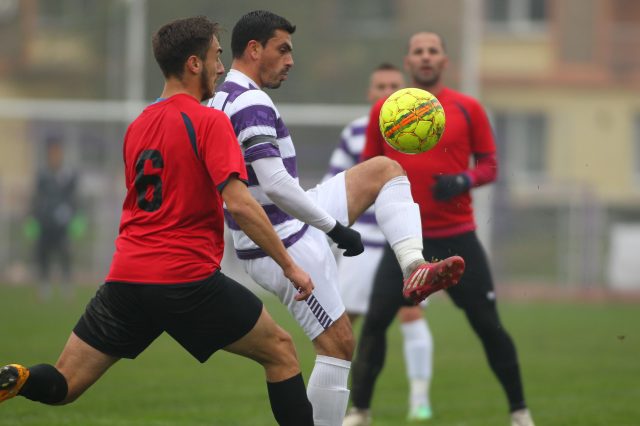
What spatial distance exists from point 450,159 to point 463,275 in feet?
2.52

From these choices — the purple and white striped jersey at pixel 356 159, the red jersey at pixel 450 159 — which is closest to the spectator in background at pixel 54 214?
the purple and white striped jersey at pixel 356 159

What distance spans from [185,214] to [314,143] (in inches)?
595

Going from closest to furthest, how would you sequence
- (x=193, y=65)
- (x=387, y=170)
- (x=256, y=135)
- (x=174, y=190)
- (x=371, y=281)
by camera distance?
(x=174, y=190) < (x=193, y=65) < (x=256, y=135) < (x=387, y=170) < (x=371, y=281)

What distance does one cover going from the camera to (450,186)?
7.08m

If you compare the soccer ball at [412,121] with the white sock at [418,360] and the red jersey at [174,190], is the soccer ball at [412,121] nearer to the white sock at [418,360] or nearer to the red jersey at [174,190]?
the red jersey at [174,190]

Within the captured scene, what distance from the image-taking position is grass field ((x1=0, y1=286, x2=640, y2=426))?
7953 mm

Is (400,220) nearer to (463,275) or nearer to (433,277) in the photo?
(433,277)

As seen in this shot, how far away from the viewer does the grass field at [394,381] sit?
795 centimetres

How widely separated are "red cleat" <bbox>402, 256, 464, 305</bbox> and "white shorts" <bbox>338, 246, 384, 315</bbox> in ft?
9.39

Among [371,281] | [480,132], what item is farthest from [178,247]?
[371,281]

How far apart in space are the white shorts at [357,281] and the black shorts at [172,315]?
3404 millimetres

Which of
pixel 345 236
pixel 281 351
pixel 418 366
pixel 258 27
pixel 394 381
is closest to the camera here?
pixel 281 351

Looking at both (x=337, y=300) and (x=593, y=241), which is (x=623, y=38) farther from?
(x=337, y=300)

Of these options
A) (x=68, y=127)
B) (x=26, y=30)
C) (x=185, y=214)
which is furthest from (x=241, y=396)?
(x=26, y=30)
